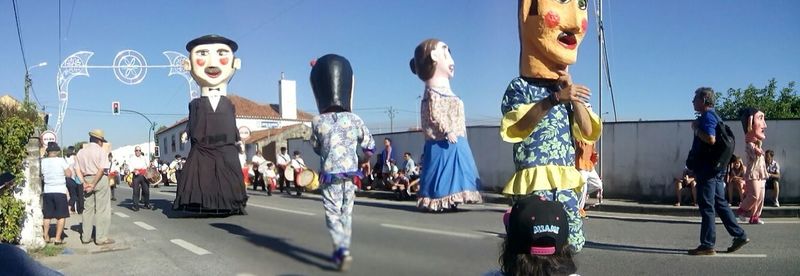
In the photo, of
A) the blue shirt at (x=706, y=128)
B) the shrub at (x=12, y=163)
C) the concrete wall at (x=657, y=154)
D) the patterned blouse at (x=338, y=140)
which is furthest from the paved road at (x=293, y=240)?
the concrete wall at (x=657, y=154)

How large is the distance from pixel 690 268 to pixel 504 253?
174 inches

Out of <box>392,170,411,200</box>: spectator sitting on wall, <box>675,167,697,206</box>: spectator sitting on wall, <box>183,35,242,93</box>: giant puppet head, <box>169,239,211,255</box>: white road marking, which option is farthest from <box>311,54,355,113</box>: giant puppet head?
<box>675,167,697,206</box>: spectator sitting on wall

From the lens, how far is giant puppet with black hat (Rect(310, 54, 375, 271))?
3.79ft

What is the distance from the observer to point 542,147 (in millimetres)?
1959

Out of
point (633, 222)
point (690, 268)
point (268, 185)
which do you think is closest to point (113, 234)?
point (268, 185)

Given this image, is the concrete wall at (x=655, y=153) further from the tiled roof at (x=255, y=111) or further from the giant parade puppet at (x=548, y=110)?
the tiled roof at (x=255, y=111)

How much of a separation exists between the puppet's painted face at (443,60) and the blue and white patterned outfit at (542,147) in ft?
1.45

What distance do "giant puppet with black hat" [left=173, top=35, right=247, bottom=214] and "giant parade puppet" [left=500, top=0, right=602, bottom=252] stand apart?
881mm

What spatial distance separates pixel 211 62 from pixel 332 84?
29 centimetres

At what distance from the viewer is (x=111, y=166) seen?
7.06 ft

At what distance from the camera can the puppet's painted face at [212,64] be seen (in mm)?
1245

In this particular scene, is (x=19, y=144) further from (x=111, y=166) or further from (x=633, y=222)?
(x=633, y=222)

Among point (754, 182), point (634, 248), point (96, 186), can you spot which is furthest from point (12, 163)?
point (754, 182)

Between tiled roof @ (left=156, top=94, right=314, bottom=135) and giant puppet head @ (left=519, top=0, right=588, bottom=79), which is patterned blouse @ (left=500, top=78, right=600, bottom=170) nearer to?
giant puppet head @ (left=519, top=0, right=588, bottom=79)
